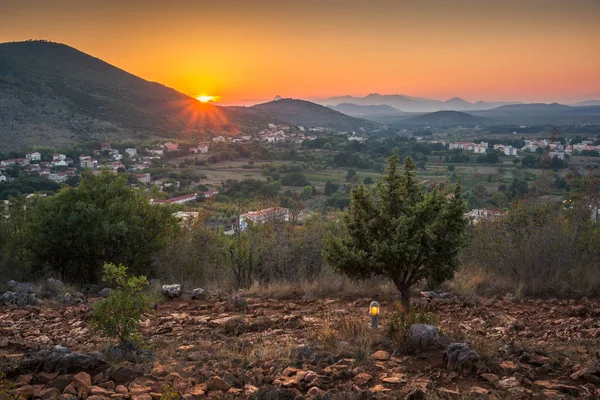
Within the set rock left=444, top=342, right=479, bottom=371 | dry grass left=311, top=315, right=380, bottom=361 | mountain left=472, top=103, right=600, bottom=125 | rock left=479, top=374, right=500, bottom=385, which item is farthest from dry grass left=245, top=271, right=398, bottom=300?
mountain left=472, top=103, right=600, bottom=125

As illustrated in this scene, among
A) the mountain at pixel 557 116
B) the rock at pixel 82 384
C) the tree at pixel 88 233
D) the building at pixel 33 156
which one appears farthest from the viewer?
the mountain at pixel 557 116

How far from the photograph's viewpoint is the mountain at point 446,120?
13388 cm

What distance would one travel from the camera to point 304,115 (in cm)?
12862

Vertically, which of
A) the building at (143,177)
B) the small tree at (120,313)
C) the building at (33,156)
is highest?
the building at (33,156)

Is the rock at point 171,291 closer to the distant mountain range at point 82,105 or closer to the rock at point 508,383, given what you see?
the rock at point 508,383

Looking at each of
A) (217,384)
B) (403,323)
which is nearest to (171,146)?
(403,323)

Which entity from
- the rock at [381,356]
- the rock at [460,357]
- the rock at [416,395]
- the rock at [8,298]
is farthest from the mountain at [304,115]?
the rock at [416,395]

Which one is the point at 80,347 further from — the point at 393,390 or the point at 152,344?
the point at 393,390

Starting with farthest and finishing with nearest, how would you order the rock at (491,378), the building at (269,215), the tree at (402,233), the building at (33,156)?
1. the building at (33,156)
2. the building at (269,215)
3. the tree at (402,233)
4. the rock at (491,378)

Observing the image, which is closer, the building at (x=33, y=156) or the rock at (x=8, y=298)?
the rock at (x=8, y=298)

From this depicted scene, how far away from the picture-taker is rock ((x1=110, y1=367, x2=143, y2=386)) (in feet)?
14.4

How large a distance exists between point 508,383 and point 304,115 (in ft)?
417

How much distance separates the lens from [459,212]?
6.32 m

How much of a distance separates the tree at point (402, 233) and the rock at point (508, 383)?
2.17m
